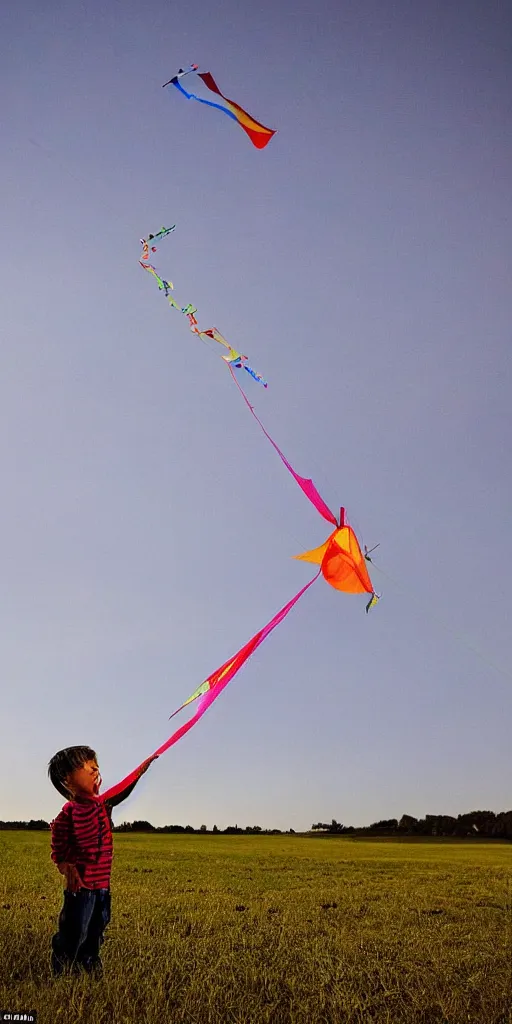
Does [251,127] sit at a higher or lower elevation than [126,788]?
higher

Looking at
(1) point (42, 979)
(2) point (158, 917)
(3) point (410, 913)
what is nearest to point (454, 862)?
(3) point (410, 913)

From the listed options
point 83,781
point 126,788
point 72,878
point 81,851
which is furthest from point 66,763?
point 72,878

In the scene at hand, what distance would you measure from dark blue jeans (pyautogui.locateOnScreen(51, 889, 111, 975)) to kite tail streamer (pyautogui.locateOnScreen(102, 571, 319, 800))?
67 cm

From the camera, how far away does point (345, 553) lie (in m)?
6.64

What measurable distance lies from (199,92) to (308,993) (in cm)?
654

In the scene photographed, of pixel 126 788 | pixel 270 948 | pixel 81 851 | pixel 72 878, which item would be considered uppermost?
pixel 126 788

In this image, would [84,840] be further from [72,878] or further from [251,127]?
[251,127]

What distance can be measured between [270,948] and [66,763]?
3.01 meters

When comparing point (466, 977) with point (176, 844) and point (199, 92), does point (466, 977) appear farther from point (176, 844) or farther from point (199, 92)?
point (176, 844)

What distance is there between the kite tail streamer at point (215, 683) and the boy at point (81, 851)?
0.04 metres

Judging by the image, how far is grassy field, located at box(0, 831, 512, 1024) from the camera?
455 centimetres

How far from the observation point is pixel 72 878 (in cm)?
465

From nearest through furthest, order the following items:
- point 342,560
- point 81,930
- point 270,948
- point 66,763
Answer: point 81,930
point 66,763
point 270,948
point 342,560

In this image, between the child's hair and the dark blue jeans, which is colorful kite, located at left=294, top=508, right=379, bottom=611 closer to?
the child's hair
